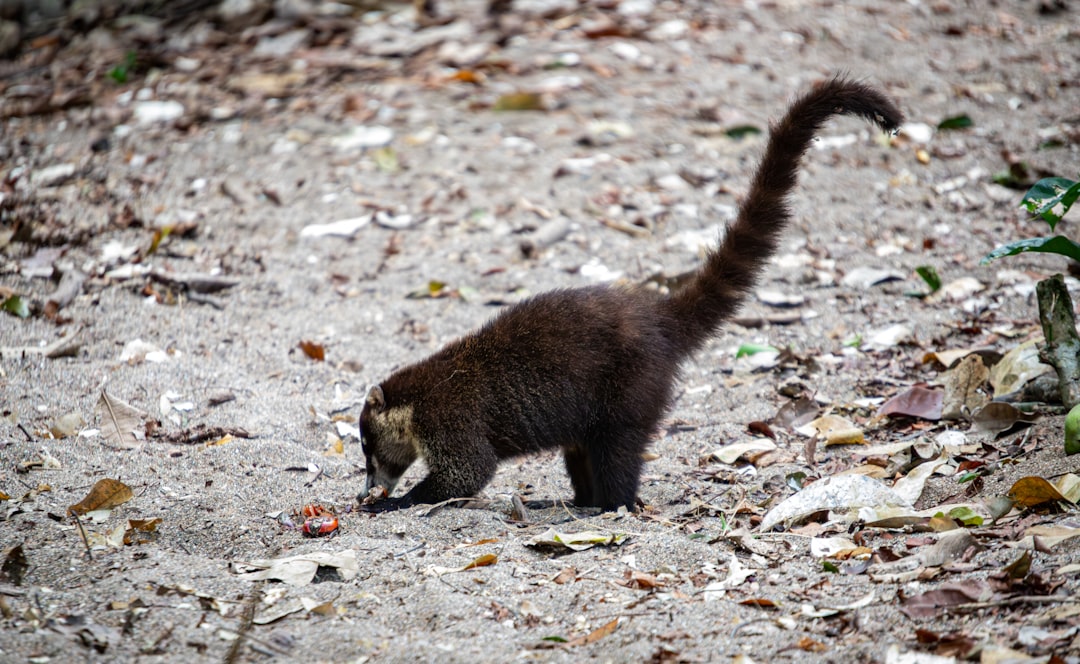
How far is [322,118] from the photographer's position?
7617mm

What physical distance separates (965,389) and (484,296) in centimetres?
267

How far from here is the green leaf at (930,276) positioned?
5.67 metres

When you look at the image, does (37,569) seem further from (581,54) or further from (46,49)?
(46,49)

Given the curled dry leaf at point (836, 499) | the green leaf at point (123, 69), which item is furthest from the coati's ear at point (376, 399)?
the green leaf at point (123, 69)

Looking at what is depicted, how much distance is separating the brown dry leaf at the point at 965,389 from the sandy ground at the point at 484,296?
0.33ft

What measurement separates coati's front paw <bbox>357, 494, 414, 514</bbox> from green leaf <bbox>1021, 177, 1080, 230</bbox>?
2618 mm

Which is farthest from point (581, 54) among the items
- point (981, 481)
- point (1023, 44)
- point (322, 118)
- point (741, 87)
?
point (981, 481)

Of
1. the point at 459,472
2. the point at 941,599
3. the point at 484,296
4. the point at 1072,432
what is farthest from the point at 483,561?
the point at 484,296

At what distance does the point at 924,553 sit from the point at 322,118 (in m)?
5.80

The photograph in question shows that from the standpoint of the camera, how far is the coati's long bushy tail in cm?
404

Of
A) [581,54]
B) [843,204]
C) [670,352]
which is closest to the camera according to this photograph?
[670,352]

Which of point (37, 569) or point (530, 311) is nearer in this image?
point (37, 569)

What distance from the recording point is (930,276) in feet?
18.6

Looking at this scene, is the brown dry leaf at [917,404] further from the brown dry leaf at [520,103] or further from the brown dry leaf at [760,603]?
the brown dry leaf at [520,103]
